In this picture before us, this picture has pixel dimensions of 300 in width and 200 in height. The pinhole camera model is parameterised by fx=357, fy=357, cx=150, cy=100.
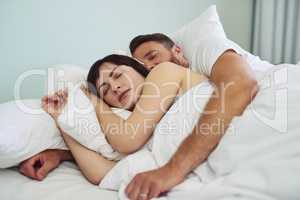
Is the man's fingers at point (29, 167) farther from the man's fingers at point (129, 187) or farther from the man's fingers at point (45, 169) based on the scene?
the man's fingers at point (129, 187)

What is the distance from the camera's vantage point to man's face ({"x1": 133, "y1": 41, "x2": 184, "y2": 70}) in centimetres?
148

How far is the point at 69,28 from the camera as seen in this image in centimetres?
176

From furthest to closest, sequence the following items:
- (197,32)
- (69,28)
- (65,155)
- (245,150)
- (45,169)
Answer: (69,28), (197,32), (65,155), (45,169), (245,150)

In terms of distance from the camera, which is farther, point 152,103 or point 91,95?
point 91,95

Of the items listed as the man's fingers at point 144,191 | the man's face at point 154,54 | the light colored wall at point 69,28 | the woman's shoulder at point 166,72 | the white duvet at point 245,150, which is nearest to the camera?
the white duvet at point 245,150

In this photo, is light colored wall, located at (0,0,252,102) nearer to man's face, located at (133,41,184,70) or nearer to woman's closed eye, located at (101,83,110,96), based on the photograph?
man's face, located at (133,41,184,70)

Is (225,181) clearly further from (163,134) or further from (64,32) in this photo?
(64,32)

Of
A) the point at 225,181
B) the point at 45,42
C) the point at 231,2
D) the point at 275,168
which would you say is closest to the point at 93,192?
the point at 225,181

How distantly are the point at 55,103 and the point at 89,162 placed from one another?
0.27 meters

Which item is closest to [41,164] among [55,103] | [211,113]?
[55,103]

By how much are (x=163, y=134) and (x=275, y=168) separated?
37 cm

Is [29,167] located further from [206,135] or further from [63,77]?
[206,135]

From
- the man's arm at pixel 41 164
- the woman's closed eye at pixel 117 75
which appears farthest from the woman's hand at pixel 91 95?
the man's arm at pixel 41 164

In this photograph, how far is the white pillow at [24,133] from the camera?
108 cm
